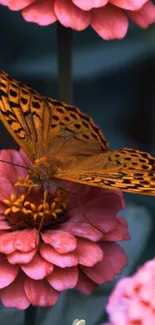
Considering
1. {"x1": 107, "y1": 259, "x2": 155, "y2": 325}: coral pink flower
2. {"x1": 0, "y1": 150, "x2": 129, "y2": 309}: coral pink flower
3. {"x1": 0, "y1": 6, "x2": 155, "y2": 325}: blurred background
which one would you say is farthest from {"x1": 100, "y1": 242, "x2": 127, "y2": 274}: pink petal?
{"x1": 0, "y1": 6, "x2": 155, "y2": 325}: blurred background

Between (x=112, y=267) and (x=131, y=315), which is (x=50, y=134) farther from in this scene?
(x=131, y=315)

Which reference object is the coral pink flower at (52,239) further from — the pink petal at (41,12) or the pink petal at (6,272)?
the pink petal at (41,12)

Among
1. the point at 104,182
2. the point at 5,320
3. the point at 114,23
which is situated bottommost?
the point at 5,320

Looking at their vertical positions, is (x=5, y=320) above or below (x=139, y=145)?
below

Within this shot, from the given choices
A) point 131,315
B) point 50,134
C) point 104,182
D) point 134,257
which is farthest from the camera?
point 134,257

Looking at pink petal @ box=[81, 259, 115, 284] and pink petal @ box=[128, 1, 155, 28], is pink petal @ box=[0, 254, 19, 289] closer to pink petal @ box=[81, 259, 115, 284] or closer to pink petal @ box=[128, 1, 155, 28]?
pink petal @ box=[81, 259, 115, 284]

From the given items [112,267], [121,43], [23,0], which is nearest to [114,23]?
[23,0]

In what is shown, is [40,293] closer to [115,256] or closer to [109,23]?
[115,256]
